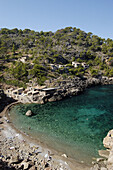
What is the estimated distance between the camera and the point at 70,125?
32.4 m

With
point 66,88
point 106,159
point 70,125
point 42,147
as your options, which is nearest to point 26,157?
point 42,147

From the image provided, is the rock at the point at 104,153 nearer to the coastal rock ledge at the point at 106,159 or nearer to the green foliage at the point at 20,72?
the coastal rock ledge at the point at 106,159

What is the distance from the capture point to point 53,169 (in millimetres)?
17828

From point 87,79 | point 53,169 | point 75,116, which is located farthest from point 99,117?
point 87,79

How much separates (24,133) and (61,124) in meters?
10.9

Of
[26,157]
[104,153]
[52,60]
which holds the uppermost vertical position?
[52,60]

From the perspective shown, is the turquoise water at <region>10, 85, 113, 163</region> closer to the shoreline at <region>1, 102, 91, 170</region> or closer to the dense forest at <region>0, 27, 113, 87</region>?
the shoreline at <region>1, 102, 91, 170</region>

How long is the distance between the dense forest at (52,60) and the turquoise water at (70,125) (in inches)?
1041

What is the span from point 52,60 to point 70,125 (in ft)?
236

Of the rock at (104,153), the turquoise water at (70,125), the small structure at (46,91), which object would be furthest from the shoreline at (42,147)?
the small structure at (46,91)

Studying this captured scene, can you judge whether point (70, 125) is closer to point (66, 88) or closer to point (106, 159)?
point (106, 159)

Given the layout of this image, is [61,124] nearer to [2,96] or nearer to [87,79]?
[2,96]

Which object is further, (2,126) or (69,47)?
(69,47)

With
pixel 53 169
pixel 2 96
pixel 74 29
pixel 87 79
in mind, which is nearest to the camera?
pixel 53 169
